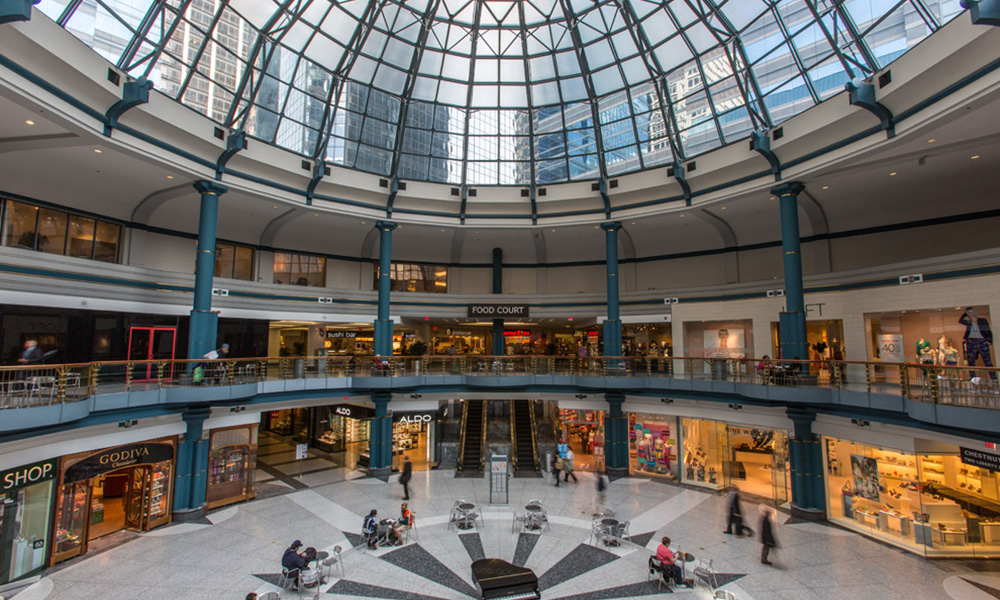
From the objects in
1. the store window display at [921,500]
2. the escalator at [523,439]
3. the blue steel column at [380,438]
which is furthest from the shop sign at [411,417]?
A: the store window display at [921,500]

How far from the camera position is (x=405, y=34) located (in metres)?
22.3

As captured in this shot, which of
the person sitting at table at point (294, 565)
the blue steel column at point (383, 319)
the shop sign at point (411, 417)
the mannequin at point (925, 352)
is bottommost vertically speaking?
the person sitting at table at point (294, 565)

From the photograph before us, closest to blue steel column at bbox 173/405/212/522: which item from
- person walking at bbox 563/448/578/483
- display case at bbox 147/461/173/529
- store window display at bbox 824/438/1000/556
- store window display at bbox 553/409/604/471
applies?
display case at bbox 147/461/173/529

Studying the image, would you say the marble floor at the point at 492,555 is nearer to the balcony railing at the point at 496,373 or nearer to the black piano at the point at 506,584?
the black piano at the point at 506,584

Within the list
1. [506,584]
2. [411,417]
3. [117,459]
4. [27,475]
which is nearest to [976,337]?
[506,584]

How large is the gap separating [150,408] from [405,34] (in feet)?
62.1

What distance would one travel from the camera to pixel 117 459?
15.1m

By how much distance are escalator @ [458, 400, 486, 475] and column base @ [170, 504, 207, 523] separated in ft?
35.8

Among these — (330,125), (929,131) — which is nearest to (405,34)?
(330,125)

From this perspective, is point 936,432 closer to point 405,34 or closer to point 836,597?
point 836,597

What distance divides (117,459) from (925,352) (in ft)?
93.2

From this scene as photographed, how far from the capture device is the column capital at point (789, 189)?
19.7 metres

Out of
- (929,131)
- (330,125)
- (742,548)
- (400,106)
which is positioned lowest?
(742,548)

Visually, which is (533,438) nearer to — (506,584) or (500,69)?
(506,584)
